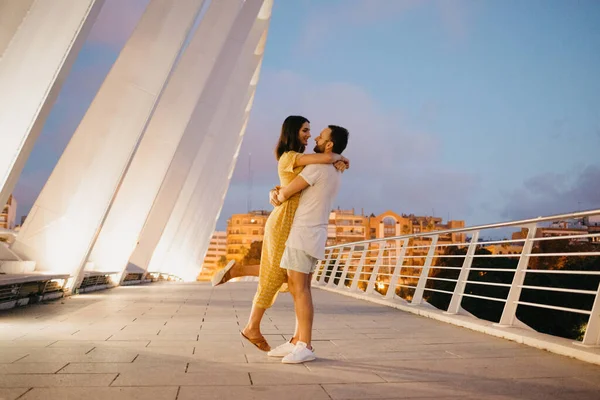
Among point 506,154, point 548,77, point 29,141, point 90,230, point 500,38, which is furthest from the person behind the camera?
point 506,154

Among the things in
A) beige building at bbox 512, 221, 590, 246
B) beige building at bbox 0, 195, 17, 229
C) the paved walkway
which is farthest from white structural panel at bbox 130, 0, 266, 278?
the paved walkway

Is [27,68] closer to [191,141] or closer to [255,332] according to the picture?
[255,332]

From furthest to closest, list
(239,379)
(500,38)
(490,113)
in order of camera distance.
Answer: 1. (490,113)
2. (500,38)
3. (239,379)

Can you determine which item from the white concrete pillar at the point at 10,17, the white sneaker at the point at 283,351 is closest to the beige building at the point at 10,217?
the white concrete pillar at the point at 10,17

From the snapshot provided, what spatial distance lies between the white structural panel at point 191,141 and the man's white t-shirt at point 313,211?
Result: 12252 mm

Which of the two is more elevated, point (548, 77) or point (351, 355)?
point (548, 77)

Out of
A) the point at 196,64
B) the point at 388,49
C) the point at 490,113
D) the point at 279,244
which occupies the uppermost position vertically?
the point at 490,113

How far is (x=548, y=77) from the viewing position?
462 ft

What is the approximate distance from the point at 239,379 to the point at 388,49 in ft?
403

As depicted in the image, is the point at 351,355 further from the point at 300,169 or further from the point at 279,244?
the point at 300,169

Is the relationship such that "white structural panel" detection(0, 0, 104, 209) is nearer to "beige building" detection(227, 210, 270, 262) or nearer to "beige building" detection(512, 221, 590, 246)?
"beige building" detection(512, 221, 590, 246)

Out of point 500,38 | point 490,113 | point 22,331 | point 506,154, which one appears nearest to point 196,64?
point 22,331

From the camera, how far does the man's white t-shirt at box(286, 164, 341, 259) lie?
4129 millimetres

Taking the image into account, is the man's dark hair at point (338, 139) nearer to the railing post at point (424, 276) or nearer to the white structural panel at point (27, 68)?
the white structural panel at point (27, 68)
